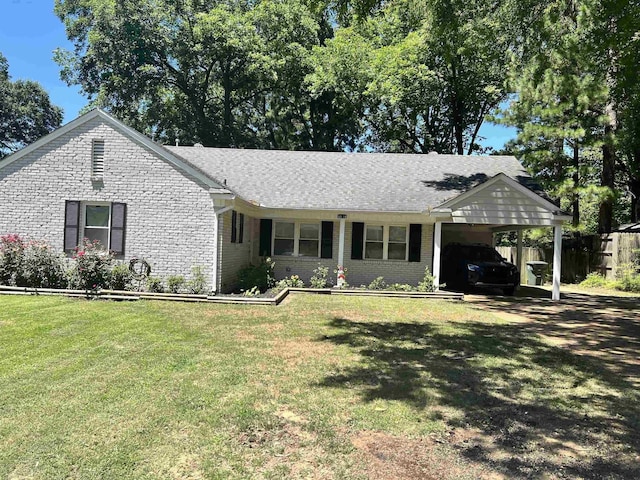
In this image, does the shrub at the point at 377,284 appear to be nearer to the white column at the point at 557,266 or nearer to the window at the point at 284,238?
the window at the point at 284,238

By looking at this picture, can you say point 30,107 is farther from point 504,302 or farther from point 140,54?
point 504,302

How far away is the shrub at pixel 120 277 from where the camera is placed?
1155 centimetres

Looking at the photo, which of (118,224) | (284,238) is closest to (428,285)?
(284,238)

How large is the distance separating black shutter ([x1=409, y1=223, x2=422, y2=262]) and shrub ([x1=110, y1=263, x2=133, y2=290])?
9.00 metres

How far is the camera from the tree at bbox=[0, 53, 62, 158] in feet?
142

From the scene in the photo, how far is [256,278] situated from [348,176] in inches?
240

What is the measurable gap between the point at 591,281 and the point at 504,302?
26.0ft

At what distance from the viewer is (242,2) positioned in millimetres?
30891

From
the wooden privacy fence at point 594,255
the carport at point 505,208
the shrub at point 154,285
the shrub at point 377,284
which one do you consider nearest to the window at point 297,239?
the shrub at point 377,284

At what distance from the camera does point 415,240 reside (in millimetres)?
15344

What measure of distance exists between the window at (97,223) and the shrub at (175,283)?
7.75ft

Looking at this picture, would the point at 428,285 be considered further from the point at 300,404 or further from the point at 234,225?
the point at 300,404

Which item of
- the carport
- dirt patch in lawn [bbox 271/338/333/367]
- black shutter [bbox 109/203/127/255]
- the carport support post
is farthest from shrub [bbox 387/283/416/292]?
black shutter [bbox 109/203/127/255]

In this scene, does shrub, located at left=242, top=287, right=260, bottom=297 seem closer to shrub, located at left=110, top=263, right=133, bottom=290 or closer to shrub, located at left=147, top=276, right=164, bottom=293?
shrub, located at left=147, top=276, right=164, bottom=293
